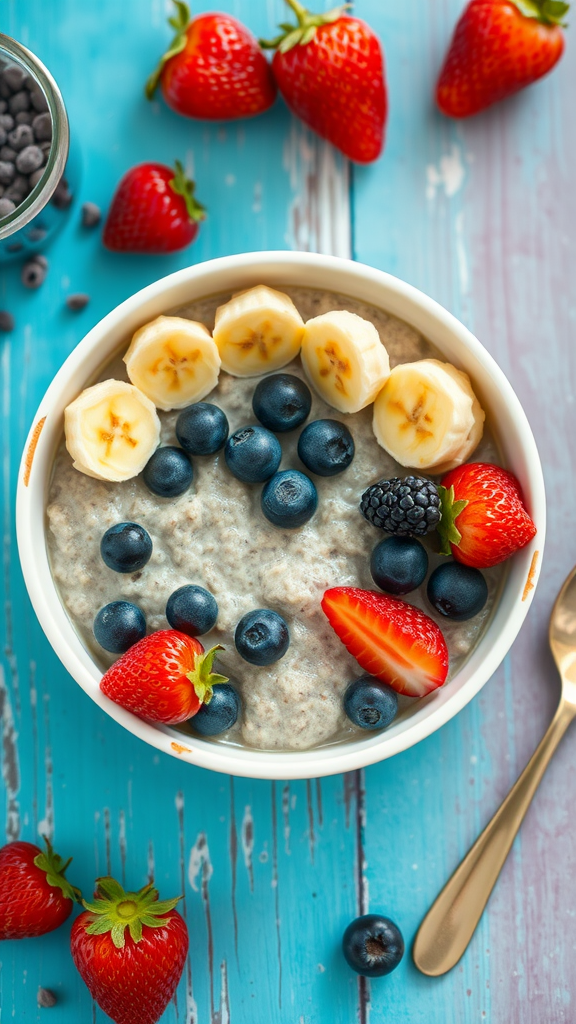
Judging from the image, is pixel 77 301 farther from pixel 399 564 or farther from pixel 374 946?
pixel 374 946

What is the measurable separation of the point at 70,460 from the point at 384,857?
107 cm

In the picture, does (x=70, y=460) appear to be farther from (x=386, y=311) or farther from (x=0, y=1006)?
(x=0, y=1006)

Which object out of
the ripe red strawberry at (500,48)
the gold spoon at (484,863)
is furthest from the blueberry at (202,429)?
the ripe red strawberry at (500,48)

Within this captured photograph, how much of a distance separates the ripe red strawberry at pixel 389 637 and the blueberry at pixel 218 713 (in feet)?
0.77

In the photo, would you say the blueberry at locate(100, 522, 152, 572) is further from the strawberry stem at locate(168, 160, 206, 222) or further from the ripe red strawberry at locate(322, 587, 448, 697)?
the strawberry stem at locate(168, 160, 206, 222)

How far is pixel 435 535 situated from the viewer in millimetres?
1661

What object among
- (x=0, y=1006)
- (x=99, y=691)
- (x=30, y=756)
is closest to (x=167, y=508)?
(x=99, y=691)

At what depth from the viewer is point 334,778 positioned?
186cm

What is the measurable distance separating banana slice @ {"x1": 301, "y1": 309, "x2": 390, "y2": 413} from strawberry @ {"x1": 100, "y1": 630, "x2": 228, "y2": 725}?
Answer: 54 centimetres

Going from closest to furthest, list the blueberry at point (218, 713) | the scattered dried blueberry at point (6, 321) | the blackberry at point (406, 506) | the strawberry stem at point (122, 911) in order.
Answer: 1. the blackberry at point (406, 506)
2. the blueberry at point (218, 713)
3. the strawberry stem at point (122, 911)
4. the scattered dried blueberry at point (6, 321)

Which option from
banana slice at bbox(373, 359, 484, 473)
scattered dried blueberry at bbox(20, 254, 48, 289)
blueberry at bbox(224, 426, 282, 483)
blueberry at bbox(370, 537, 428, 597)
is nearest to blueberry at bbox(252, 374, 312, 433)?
blueberry at bbox(224, 426, 282, 483)

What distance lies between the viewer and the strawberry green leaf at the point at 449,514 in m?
1.54

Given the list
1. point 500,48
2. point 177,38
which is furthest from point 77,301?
point 500,48

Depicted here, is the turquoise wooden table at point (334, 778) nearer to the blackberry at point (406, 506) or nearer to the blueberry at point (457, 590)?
the blueberry at point (457, 590)
